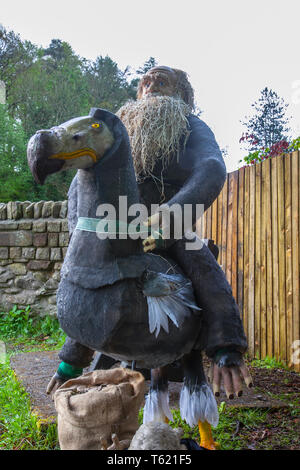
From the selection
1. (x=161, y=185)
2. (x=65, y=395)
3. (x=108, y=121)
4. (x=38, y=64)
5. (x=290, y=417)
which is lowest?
(x=290, y=417)

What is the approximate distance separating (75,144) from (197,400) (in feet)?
3.29

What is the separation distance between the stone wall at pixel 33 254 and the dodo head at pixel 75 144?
3.45 metres

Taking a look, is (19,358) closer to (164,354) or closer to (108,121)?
(164,354)

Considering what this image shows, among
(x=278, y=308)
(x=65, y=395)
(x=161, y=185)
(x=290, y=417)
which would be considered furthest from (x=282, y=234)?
(x=65, y=395)

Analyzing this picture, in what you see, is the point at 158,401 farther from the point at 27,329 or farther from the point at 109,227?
the point at 27,329

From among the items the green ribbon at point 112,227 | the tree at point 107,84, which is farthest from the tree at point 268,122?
the green ribbon at point 112,227

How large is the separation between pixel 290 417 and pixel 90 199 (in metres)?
1.72

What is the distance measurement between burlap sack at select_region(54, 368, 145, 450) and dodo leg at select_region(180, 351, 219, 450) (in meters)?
0.29

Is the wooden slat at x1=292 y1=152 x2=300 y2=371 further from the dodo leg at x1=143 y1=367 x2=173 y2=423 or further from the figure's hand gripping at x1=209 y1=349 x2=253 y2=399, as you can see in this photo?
the figure's hand gripping at x1=209 y1=349 x2=253 y2=399

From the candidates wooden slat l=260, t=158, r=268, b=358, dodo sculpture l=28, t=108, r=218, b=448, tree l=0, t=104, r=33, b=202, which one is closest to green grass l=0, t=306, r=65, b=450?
dodo sculpture l=28, t=108, r=218, b=448

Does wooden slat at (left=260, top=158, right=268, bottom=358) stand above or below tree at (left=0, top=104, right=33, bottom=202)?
below

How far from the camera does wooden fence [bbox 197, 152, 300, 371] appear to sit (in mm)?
3250

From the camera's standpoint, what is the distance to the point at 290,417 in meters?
2.28

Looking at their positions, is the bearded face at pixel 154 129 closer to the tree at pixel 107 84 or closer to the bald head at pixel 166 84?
the bald head at pixel 166 84
